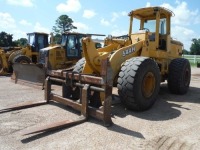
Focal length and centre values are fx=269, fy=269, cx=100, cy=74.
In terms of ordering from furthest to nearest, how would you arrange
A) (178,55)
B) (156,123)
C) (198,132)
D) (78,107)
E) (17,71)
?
1. (17,71)
2. (178,55)
3. (78,107)
4. (156,123)
5. (198,132)

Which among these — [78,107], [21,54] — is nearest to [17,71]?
[21,54]

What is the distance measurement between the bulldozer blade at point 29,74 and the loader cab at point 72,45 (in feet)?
8.61

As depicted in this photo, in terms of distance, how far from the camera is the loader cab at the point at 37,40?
16391 mm

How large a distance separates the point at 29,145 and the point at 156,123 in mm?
2489

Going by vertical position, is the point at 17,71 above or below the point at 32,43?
below

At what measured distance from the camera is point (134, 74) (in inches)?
227

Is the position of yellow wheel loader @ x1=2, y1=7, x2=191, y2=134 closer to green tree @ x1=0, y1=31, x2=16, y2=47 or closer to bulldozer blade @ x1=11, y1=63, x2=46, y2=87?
bulldozer blade @ x1=11, y1=63, x2=46, y2=87

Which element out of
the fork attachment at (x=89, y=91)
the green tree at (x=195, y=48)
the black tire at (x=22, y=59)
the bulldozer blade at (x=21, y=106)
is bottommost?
the bulldozer blade at (x=21, y=106)

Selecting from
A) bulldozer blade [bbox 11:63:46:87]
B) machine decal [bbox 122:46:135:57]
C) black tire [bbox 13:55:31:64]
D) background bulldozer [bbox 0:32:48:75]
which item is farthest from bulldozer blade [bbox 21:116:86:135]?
background bulldozer [bbox 0:32:48:75]

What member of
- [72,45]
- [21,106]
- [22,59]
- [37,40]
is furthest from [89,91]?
[37,40]

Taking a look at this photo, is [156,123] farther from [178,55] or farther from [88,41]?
[178,55]

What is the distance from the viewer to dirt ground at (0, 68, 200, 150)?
4211mm

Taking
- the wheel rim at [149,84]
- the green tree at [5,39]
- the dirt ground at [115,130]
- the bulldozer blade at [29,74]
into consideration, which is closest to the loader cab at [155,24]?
the wheel rim at [149,84]

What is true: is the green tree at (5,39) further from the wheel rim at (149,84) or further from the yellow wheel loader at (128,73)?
the wheel rim at (149,84)
